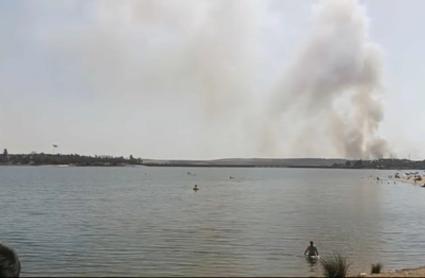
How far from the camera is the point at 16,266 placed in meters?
21.1

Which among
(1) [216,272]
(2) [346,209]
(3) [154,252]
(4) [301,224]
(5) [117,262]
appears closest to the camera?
(1) [216,272]

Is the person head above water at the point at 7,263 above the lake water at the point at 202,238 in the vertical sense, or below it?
above

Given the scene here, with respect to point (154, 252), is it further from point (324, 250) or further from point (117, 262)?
point (324, 250)

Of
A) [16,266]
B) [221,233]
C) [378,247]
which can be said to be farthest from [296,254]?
[16,266]

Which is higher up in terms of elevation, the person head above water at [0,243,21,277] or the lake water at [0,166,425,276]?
the person head above water at [0,243,21,277]

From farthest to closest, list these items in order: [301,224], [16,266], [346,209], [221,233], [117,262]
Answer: [346,209]
[301,224]
[221,233]
[117,262]
[16,266]

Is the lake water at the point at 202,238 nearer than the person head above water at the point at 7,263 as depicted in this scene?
No

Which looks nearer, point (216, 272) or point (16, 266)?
point (16, 266)

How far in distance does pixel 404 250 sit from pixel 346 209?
32.9 metres

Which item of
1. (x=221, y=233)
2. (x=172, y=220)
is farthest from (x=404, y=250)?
(x=172, y=220)

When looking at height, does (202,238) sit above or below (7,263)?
below

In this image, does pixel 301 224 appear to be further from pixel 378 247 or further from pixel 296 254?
pixel 296 254

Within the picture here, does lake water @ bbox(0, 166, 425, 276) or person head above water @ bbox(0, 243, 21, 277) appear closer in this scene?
person head above water @ bbox(0, 243, 21, 277)

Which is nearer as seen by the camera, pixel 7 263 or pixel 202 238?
pixel 7 263
